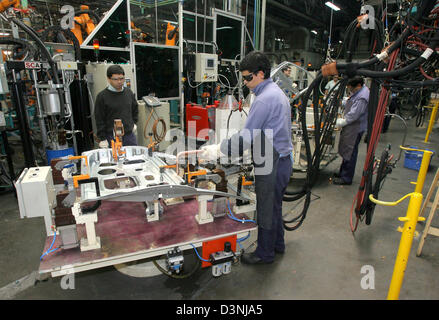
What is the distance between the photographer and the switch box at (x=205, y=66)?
4.97 metres

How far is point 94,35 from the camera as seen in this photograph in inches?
151

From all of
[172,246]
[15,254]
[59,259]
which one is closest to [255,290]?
[172,246]

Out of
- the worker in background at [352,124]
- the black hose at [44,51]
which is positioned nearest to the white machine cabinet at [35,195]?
the black hose at [44,51]

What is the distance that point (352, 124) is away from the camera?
3576 millimetres

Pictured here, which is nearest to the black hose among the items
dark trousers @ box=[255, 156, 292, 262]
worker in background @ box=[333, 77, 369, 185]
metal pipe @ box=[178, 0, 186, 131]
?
metal pipe @ box=[178, 0, 186, 131]

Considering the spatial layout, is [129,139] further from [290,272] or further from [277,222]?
[290,272]

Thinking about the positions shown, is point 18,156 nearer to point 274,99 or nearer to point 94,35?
point 94,35

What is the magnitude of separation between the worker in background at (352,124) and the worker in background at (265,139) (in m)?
2.00

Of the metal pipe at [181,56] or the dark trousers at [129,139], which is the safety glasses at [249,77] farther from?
the metal pipe at [181,56]

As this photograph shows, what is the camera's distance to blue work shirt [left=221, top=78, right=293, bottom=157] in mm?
1746

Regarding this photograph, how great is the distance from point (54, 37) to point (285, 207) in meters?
4.06

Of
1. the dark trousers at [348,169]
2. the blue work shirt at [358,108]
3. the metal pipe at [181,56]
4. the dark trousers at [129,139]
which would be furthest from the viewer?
the metal pipe at [181,56]

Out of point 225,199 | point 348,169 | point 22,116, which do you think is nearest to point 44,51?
point 22,116

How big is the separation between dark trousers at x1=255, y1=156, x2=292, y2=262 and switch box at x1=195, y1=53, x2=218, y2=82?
3566 millimetres
